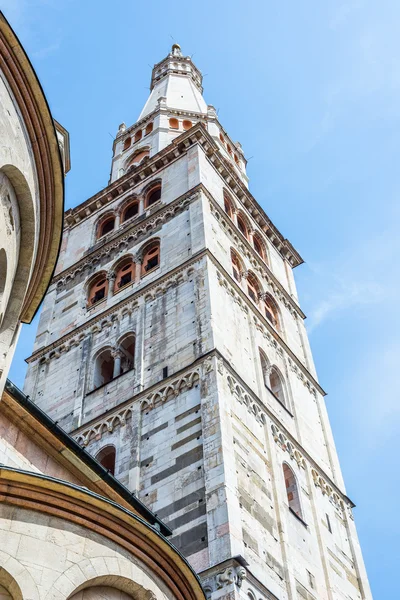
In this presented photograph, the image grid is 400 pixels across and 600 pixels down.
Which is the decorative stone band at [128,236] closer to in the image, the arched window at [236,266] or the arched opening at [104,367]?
the arched window at [236,266]

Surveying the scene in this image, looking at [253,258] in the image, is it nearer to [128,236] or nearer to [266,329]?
[266,329]

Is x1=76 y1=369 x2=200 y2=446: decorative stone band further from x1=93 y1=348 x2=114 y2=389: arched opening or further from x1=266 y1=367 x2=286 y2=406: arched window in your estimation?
x1=266 y1=367 x2=286 y2=406: arched window

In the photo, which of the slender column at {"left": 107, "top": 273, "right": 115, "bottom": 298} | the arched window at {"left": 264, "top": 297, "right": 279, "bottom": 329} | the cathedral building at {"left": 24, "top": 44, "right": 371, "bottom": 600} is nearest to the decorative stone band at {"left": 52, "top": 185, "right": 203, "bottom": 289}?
the cathedral building at {"left": 24, "top": 44, "right": 371, "bottom": 600}

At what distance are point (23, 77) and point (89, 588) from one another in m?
6.65

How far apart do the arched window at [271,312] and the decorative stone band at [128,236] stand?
425cm

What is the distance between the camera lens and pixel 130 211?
31797mm

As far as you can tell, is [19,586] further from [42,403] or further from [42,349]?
[42,349]

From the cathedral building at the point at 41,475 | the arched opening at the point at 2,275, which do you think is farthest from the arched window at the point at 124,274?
the arched opening at the point at 2,275

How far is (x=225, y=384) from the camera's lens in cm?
2031

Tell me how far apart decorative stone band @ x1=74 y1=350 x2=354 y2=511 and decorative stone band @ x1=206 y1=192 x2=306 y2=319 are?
8.11 meters

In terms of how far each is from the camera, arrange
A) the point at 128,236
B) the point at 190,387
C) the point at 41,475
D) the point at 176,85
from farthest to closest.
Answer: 1. the point at 176,85
2. the point at 128,236
3. the point at 190,387
4. the point at 41,475

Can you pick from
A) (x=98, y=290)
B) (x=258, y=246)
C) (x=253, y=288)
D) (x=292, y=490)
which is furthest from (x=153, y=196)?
(x=292, y=490)

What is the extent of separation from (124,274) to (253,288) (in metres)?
4.34

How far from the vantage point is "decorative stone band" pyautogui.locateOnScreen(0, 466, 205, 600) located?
998cm
